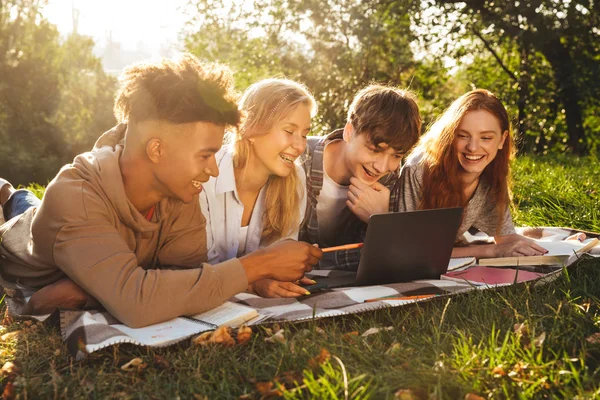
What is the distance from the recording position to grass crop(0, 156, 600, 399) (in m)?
2.05

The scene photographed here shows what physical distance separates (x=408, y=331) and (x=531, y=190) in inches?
138

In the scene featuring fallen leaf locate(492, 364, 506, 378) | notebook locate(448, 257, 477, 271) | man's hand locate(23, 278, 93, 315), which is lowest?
notebook locate(448, 257, 477, 271)

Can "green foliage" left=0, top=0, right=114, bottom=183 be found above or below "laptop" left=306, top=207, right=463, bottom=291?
above

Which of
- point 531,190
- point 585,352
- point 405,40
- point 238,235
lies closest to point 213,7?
point 405,40

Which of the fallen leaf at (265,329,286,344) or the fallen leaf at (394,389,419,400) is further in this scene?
the fallen leaf at (265,329,286,344)

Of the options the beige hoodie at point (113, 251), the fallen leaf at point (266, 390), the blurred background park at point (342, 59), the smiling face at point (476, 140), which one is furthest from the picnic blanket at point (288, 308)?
the blurred background park at point (342, 59)

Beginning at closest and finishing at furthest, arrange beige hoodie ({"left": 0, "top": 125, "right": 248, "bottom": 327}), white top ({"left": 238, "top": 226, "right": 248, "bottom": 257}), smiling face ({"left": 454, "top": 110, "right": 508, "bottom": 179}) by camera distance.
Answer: beige hoodie ({"left": 0, "top": 125, "right": 248, "bottom": 327}) → white top ({"left": 238, "top": 226, "right": 248, "bottom": 257}) → smiling face ({"left": 454, "top": 110, "right": 508, "bottom": 179})

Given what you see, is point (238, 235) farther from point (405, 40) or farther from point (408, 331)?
point (405, 40)

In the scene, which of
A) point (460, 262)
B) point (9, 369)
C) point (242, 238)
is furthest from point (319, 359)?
point (460, 262)

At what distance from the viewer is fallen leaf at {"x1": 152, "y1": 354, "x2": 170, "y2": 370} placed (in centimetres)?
229

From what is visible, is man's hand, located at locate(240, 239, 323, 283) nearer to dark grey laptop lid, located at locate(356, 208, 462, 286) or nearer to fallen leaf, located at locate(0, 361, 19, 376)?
dark grey laptop lid, located at locate(356, 208, 462, 286)

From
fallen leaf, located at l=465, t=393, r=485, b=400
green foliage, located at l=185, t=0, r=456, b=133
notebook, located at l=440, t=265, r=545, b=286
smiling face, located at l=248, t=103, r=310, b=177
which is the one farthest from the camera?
green foliage, located at l=185, t=0, r=456, b=133

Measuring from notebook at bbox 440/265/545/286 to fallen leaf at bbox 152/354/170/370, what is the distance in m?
1.60

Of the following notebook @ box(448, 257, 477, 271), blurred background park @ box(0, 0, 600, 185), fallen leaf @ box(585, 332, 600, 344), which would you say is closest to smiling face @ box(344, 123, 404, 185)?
notebook @ box(448, 257, 477, 271)
